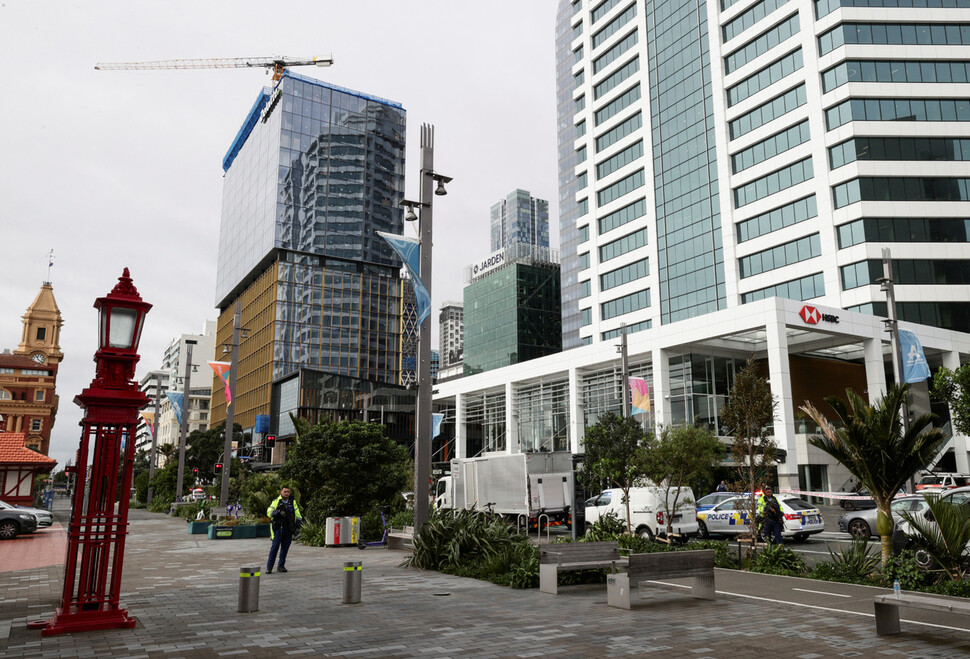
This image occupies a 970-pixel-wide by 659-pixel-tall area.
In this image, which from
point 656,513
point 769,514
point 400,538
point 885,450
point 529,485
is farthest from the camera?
point 529,485

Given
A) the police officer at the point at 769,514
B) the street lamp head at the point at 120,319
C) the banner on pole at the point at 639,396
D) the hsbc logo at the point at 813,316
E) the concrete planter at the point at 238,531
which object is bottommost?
the concrete planter at the point at 238,531

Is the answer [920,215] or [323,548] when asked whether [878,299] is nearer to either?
[920,215]

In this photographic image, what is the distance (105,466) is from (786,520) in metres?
19.1

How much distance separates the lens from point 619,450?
22828 mm

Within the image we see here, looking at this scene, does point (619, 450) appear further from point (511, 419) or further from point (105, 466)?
point (511, 419)

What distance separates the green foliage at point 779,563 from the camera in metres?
13.6

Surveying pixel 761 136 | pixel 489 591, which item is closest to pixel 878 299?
pixel 761 136

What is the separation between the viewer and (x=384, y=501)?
2377cm

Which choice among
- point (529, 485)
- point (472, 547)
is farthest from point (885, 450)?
point (529, 485)

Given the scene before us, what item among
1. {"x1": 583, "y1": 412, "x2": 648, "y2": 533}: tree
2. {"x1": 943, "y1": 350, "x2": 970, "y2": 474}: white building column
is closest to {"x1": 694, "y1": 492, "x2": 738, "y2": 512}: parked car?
{"x1": 583, "y1": 412, "x2": 648, "y2": 533}: tree

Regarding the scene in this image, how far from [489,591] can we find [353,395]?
61.0 metres

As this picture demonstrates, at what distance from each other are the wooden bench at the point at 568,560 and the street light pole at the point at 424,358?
3528mm

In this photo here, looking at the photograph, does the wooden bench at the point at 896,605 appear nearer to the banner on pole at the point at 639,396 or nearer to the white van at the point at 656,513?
the white van at the point at 656,513

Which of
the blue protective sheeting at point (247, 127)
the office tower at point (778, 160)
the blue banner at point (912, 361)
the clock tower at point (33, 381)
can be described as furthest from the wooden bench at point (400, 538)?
the blue protective sheeting at point (247, 127)
